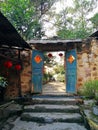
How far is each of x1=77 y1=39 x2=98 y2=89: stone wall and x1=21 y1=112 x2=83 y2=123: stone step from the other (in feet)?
8.25

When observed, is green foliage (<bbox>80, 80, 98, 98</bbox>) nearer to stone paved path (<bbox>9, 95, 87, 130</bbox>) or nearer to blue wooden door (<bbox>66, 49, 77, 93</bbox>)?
stone paved path (<bbox>9, 95, 87, 130</bbox>)

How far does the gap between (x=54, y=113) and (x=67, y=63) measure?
3182mm

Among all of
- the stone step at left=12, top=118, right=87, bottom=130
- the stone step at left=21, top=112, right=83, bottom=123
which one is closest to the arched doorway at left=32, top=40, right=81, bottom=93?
the stone step at left=21, top=112, right=83, bottom=123

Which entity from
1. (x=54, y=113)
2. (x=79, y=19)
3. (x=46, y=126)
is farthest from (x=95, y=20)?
(x=46, y=126)

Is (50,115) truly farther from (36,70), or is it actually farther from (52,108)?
(36,70)

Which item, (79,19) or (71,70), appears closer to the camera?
(71,70)

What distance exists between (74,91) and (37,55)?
8.83 ft

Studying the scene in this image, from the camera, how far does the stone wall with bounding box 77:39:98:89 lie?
A: 8.94 m

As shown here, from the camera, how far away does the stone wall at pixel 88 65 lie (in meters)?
8.94

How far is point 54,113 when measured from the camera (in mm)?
7086

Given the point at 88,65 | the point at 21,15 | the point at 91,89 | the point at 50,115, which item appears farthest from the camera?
the point at 21,15

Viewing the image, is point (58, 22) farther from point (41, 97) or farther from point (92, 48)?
point (41, 97)

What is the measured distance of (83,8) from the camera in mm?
20734

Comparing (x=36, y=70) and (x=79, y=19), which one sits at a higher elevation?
(x=79, y=19)
